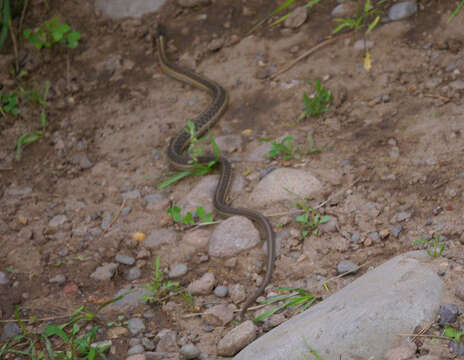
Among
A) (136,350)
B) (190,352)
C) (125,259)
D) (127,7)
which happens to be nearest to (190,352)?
(190,352)

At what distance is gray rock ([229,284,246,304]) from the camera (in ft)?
9.87

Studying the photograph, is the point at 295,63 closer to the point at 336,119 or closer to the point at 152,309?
the point at 336,119

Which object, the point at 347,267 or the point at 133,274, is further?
the point at 133,274

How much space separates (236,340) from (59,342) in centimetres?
108

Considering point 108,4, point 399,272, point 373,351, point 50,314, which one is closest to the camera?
point 373,351

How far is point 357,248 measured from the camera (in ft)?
10.00

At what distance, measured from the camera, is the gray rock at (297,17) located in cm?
498

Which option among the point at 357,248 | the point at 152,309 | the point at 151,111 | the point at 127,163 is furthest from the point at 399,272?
the point at 151,111

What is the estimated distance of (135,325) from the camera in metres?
2.97

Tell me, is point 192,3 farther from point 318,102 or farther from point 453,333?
point 453,333

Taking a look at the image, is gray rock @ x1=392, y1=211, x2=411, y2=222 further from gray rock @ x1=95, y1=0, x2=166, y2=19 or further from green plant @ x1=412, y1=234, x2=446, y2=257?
Result: gray rock @ x1=95, y1=0, x2=166, y2=19

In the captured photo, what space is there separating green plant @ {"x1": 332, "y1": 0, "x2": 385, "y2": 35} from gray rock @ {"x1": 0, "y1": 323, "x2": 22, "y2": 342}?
3.34 metres

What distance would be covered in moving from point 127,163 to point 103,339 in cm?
185

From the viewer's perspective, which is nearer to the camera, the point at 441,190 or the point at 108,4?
the point at 441,190
